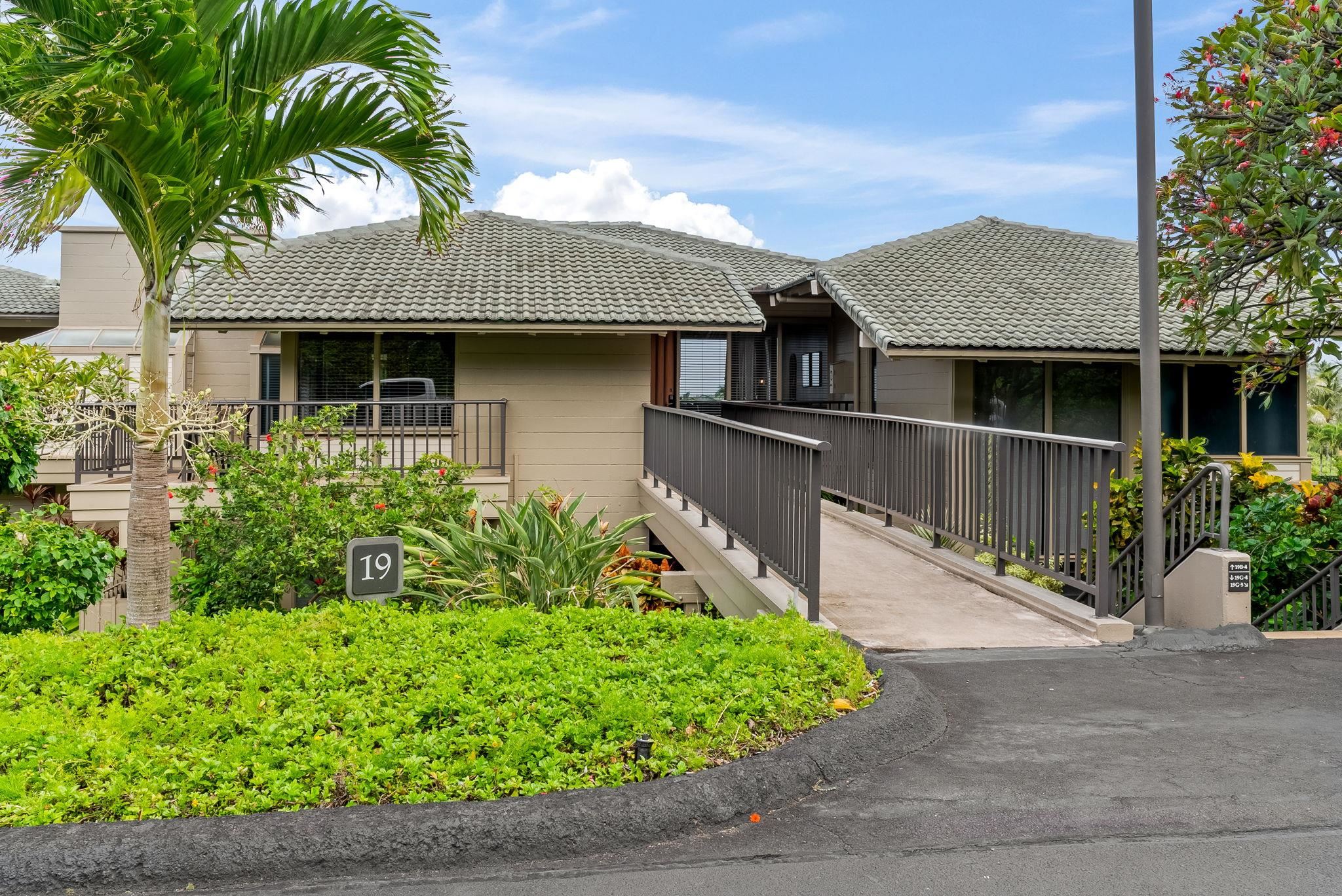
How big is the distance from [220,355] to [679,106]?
10.7 metres

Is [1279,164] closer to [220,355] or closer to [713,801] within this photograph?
[713,801]

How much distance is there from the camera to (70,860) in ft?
11.7

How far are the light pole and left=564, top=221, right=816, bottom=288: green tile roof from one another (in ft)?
44.8

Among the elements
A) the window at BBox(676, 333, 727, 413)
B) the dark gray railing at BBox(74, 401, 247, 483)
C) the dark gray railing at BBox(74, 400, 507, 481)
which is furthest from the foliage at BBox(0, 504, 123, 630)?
the window at BBox(676, 333, 727, 413)

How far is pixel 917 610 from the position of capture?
7.82 metres

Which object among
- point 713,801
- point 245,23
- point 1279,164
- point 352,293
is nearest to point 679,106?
point 352,293

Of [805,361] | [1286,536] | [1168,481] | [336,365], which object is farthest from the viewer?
[805,361]

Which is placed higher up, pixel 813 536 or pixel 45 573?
pixel 813 536

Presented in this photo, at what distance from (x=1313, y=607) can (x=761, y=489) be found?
520 cm

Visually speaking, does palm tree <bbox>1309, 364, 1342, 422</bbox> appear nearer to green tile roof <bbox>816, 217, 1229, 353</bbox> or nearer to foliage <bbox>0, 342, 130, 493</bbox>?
green tile roof <bbox>816, 217, 1229, 353</bbox>

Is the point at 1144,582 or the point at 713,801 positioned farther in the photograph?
the point at 1144,582

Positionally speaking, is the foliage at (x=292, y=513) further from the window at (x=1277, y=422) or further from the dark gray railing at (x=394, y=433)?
the window at (x=1277, y=422)

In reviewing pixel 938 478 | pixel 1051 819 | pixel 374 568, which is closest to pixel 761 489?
pixel 938 478

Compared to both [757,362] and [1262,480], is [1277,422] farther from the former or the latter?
[757,362]
